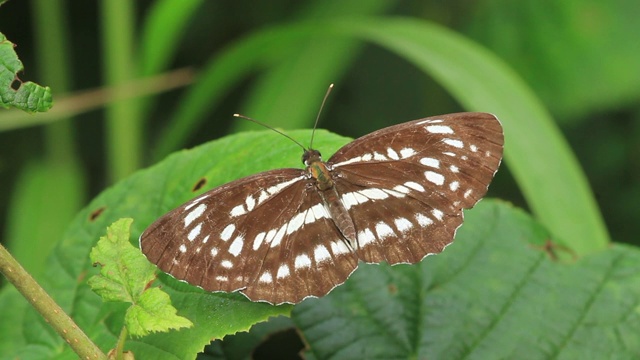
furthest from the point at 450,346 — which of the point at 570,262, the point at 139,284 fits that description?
the point at 139,284

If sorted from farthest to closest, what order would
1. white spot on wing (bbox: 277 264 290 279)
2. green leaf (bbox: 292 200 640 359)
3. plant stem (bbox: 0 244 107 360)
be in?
1. green leaf (bbox: 292 200 640 359)
2. white spot on wing (bbox: 277 264 290 279)
3. plant stem (bbox: 0 244 107 360)

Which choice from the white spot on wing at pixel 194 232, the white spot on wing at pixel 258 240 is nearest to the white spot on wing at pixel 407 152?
the white spot on wing at pixel 258 240

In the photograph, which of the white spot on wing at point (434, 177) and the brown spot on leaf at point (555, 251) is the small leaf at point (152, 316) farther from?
the brown spot on leaf at point (555, 251)

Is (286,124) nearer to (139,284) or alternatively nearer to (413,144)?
(413,144)

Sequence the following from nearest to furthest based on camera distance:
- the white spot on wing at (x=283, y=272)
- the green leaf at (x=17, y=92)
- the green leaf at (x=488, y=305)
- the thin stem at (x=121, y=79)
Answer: the green leaf at (x=17, y=92)
the white spot on wing at (x=283, y=272)
the green leaf at (x=488, y=305)
the thin stem at (x=121, y=79)

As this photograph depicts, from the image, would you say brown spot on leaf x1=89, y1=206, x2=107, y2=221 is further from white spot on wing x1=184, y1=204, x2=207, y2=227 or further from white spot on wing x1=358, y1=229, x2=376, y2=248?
white spot on wing x1=358, y1=229, x2=376, y2=248

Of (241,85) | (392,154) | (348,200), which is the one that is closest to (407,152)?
(392,154)

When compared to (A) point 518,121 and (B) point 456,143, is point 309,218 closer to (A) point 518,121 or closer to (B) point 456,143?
(B) point 456,143

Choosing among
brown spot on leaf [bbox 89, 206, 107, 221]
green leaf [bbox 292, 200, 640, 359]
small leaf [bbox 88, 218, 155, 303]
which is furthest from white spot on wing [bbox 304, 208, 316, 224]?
brown spot on leaf [bbox 89, 206, 107, 221]
